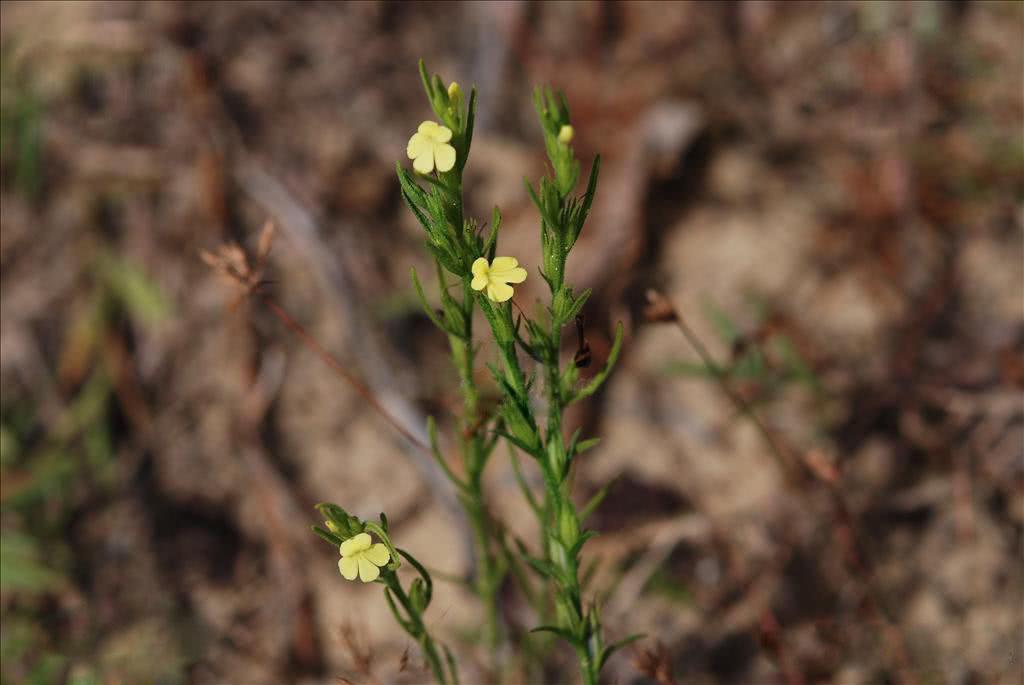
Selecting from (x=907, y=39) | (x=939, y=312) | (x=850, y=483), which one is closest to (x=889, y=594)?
(x=850, y=483)

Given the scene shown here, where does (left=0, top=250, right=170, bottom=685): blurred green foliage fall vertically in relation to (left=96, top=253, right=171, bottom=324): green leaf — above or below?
below

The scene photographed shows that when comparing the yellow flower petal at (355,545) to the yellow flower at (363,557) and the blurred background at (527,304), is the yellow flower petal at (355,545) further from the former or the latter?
the blurred background at (527,304)

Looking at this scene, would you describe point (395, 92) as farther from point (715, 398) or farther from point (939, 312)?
point (939, 312)

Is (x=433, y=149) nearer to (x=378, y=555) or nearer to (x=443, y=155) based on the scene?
(x=443, y=155)

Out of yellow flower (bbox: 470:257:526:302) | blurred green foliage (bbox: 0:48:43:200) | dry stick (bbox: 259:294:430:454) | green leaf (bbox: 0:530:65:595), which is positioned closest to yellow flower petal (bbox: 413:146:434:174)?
yellow flower (bbox: 470:257:526:302)

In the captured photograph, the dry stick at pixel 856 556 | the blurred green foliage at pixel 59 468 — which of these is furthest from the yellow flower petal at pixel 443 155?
the blurred green foliage at pixel 59 468

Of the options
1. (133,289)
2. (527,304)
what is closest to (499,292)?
(527,304)

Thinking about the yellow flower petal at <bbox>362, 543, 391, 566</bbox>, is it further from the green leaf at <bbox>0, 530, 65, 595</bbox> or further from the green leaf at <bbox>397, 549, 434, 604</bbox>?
the green leaf at <bbox>0, 530, 65, 595</bbox>
